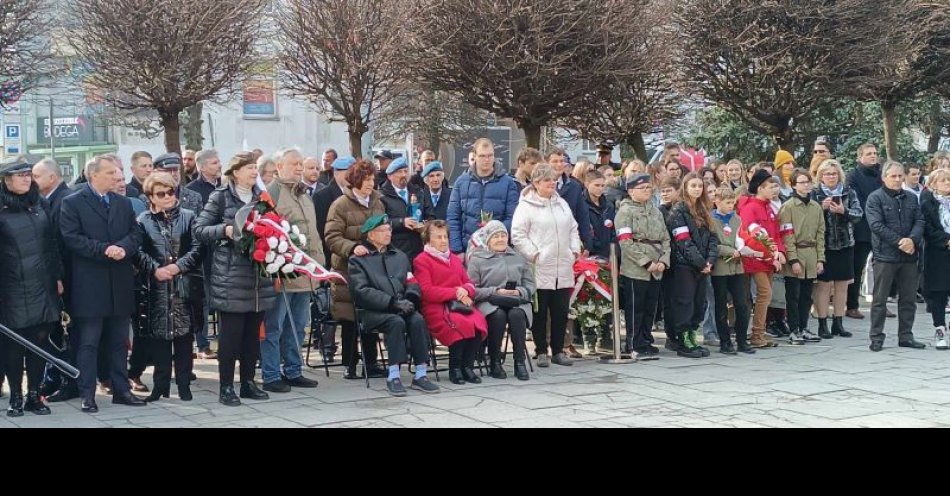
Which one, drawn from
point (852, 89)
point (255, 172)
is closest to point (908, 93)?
point (852, 89)

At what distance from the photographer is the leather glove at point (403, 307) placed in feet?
30.6

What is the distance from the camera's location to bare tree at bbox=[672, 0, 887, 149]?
16.8 metres

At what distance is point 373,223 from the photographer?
9562mm

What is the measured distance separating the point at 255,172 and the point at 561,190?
3.69 m

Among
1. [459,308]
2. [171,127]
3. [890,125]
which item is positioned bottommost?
[459,308]

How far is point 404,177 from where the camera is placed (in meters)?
10.7

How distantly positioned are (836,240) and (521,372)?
508 centimetres

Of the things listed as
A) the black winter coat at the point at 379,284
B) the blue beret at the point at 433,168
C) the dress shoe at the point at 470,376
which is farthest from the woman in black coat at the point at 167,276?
the blue beret at the point at 433,168

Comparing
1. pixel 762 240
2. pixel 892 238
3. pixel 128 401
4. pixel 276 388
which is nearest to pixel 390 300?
pixel 276 388

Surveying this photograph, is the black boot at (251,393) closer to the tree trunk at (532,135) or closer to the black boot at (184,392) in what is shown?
the black boot at (184,392)

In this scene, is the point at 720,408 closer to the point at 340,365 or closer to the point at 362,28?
the point at 340,365

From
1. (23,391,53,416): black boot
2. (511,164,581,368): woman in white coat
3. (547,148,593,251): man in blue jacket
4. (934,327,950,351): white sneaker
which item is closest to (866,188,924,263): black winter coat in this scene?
(934,327,950,351): white sneaker

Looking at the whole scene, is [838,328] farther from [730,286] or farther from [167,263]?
[167,263]

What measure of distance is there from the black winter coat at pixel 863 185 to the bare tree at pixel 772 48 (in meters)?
3.04
